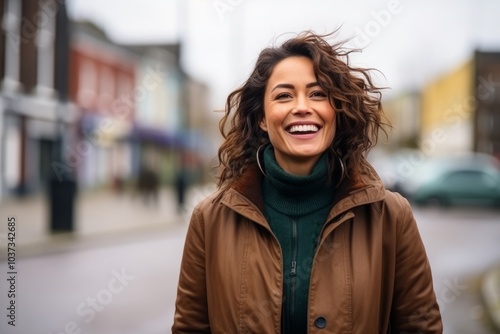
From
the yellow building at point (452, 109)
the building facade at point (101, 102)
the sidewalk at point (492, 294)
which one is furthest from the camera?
the yellow building at point (452, 109)

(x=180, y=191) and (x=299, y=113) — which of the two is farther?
(x=180, y=191)

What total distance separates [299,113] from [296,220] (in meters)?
0.37

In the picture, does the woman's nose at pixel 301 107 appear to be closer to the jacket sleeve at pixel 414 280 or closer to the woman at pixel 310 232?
the woman at pixel 310 232

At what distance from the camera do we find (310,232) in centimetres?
234

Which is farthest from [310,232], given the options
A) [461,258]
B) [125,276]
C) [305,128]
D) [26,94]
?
[26,94]

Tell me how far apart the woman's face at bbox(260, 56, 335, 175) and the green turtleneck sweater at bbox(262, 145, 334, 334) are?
8cm

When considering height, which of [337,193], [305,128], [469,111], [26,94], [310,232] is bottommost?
[310,232]

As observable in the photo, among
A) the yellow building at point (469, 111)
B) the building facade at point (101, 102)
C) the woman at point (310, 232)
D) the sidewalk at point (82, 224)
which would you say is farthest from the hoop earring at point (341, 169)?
the yellow building at point (469, 111)

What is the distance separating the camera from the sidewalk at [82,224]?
42.2 feet

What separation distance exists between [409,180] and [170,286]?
59.5ft

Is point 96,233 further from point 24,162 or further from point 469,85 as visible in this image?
point 469,85

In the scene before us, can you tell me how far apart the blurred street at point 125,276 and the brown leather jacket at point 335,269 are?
15.2ft

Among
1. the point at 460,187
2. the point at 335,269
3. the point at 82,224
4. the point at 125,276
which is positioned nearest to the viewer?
the point at 335,269

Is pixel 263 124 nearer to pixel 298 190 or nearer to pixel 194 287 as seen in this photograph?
pixel 298 190
